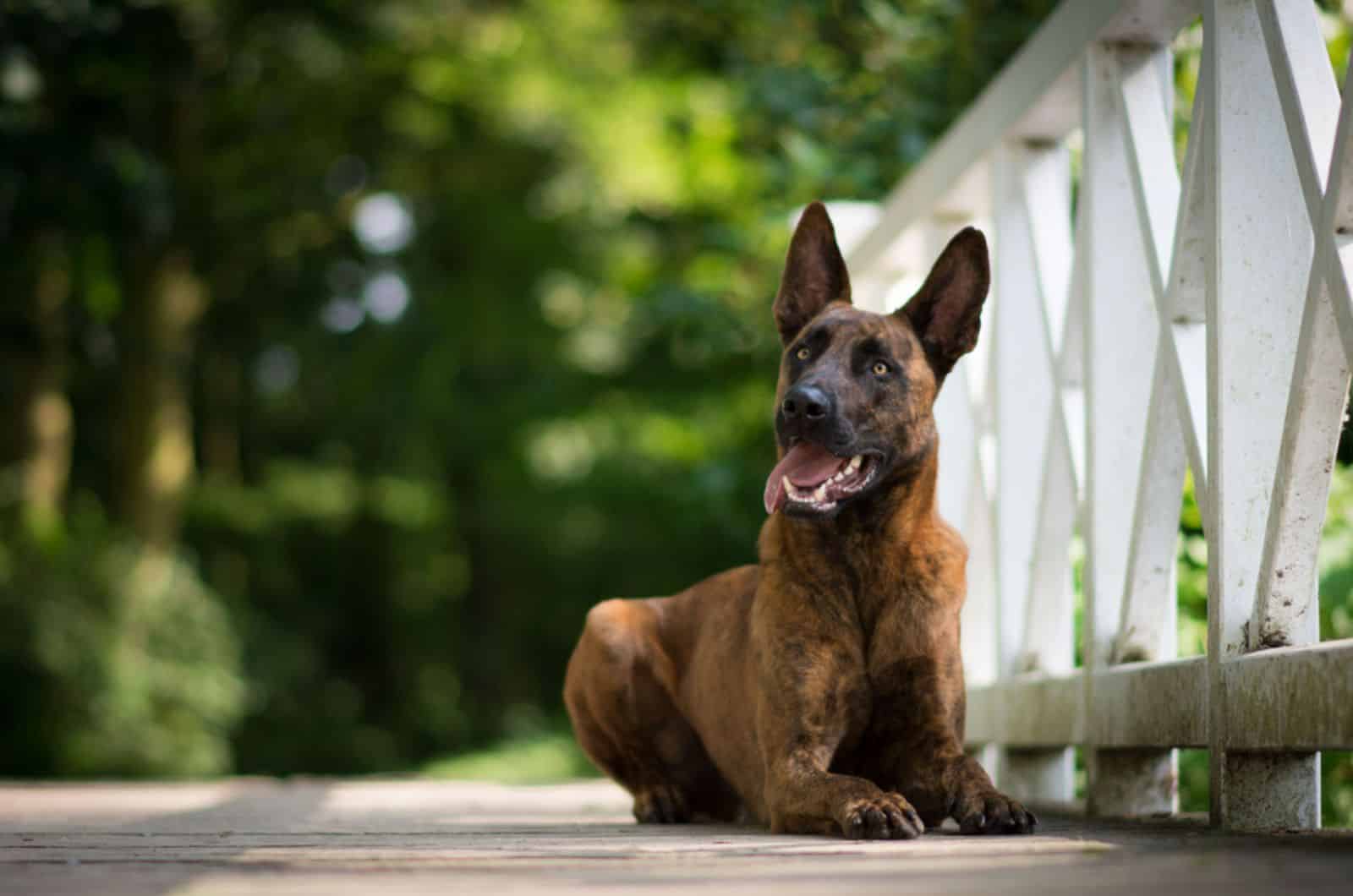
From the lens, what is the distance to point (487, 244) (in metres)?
18.7

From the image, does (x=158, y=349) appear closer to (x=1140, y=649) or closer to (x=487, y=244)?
(x=487, y=244)

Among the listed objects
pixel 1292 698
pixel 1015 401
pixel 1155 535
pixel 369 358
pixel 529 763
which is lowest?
pixel 529 763

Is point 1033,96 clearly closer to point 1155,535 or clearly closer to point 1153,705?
point 1155,535

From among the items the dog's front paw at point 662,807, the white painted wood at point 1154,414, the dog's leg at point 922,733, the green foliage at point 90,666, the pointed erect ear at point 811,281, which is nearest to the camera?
the white painted wood at point 1154,414

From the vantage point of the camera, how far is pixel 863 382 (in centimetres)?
381

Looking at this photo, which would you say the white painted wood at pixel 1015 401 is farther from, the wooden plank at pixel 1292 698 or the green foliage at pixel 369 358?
the green foliage at pixel 369 358

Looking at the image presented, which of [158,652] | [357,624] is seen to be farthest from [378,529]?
[158,652]

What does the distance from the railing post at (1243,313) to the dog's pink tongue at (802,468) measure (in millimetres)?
876

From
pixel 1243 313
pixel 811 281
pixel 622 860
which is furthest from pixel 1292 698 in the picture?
pixel 811 281

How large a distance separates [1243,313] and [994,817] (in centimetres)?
112

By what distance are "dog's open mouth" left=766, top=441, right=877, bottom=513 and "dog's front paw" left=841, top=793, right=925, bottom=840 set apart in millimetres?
680

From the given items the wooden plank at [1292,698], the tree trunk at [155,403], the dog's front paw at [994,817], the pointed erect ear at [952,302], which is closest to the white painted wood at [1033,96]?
the pointed erect ear at [952,302]

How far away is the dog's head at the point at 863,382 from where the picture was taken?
3732 mm

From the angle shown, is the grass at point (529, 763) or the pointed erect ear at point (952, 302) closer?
the pointed erect ear at point (952, 302)
